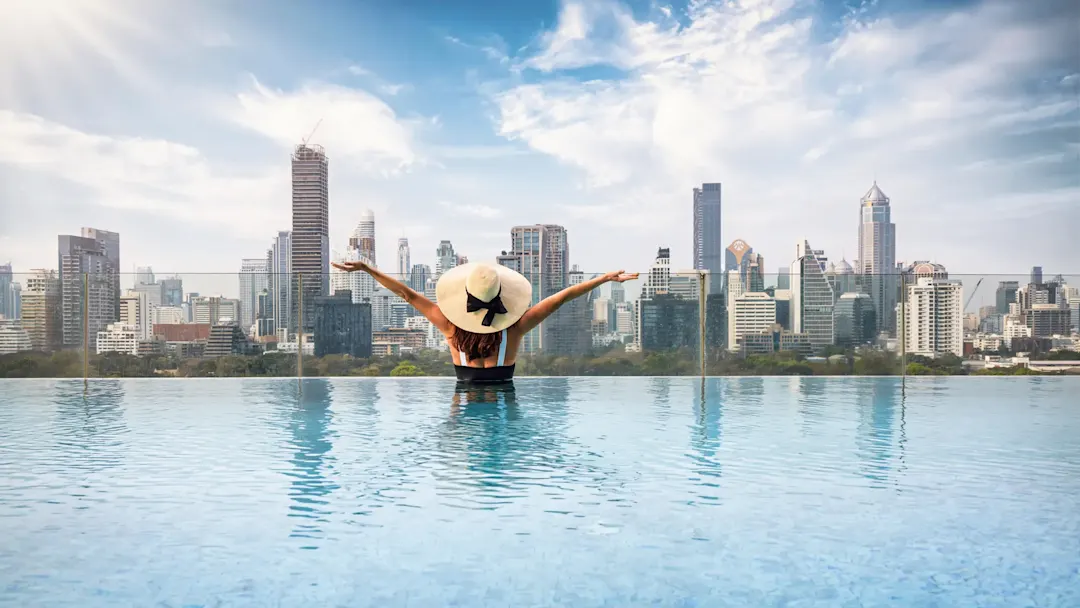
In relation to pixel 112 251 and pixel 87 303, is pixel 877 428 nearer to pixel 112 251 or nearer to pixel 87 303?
pixel 87 303

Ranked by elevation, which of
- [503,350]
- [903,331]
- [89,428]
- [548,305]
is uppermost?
[548,305]

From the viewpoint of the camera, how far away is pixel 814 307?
13398 millimetres

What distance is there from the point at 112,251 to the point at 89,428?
1910 inches

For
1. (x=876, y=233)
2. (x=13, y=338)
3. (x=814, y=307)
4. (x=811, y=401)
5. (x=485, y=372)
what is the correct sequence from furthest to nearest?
1. (x=876, y=233)
2. (x=814, y=307)
3. (x=13, y=338)
4. (x=485, y=372)
5. (x=811, y=401)

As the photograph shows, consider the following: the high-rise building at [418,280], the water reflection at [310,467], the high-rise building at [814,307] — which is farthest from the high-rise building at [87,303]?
the high-rise building at [814,307]

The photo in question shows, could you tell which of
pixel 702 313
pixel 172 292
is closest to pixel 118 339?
pixel 172 292

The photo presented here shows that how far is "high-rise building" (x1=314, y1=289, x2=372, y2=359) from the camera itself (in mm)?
13008

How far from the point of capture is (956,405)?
8.67 metres

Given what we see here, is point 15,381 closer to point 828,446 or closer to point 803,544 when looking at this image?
point 828,446

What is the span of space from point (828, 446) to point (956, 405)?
3.84 meters

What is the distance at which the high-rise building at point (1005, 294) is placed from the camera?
13.3m

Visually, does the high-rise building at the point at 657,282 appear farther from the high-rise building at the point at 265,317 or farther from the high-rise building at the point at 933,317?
the high-rise building at the point at 265,317

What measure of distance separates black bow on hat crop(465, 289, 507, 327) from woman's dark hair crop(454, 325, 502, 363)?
0.99 feet

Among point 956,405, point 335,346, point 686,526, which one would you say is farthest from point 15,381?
point 956,405
